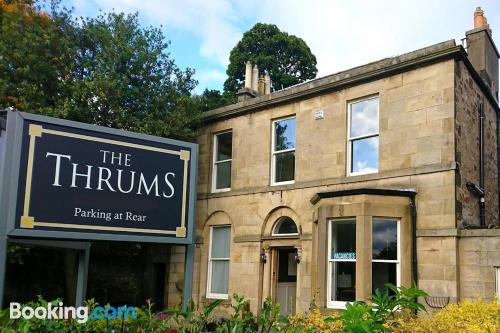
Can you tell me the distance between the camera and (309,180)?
14555mm

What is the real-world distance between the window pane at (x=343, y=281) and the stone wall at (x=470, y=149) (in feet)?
8.79

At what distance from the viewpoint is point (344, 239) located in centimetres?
1255

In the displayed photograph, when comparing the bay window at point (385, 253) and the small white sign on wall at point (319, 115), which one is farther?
the small white sign on wall at point (319, 115)

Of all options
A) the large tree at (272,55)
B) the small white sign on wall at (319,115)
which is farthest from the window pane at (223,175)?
Result: the large tree at (272,55)

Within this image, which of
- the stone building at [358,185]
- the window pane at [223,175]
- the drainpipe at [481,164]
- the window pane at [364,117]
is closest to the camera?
the stone building at [358,185]

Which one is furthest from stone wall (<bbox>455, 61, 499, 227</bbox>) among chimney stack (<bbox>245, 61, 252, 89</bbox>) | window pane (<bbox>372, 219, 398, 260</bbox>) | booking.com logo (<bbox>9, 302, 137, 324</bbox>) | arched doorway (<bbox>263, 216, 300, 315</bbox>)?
booking.com logo (<bbox>9, 302, 137, 324</bbox>)

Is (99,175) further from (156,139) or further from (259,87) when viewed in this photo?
(259,87)

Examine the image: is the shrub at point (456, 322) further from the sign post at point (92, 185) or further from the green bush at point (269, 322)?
the sign post at point (92, 185)

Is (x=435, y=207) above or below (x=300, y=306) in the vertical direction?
above

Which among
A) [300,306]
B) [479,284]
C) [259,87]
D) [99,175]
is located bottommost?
[300,306]

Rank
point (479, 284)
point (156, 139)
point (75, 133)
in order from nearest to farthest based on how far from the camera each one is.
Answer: point (75, 133) < point (156, 139) < point (479, 284)

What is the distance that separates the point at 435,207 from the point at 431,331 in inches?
301

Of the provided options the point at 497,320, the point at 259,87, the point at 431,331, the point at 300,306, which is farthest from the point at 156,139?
the point at 259,87

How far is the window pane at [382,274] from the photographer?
39.3 feet
